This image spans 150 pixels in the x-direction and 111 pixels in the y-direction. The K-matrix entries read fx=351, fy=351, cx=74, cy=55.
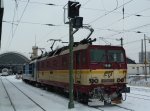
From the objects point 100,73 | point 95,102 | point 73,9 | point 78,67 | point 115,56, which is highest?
point 73,9

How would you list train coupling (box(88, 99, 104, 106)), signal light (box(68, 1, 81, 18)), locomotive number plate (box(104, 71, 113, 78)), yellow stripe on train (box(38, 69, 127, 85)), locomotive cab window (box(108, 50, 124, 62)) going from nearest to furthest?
signal light (box(68, 1, 81, 18)) < train coupling (box(88, 99, 104, 106)) < yellow stripe on train (box(38, 69, 127, 85)) < locomotive number plate (box(104, 71, 113, 78)) < locomotive cab window (box(108, 50, 124, 62))

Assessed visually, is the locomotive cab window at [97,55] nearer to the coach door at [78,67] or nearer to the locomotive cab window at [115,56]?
the locomotive cab window at [115,56]

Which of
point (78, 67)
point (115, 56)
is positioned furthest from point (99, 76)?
point (115, 56)

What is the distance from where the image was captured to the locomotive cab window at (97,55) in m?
17.8

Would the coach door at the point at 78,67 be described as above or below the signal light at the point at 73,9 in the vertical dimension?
below

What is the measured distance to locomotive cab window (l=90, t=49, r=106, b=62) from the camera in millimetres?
17778

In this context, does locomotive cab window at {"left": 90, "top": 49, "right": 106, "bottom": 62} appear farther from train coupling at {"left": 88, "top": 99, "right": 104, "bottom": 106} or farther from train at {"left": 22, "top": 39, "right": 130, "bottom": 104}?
train coupling at {"left": 88, "top": 99, "right": 104, "bottom": 106}

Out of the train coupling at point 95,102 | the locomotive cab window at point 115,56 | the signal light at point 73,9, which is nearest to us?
the signal light at point 73,9

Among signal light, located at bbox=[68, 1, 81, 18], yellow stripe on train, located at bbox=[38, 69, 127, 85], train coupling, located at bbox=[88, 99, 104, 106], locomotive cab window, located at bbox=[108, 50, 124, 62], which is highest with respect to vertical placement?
signal light, located at bbox=[68, 1, 81, 18]

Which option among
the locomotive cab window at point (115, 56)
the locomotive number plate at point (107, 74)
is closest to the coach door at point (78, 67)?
the locomotive number plate at point (107, 74)

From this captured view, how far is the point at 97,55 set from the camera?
18.0 m

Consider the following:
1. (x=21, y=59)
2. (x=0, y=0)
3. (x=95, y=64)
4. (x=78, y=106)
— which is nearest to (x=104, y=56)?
(x=95, y=64)

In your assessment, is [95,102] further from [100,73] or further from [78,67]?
[78,67]

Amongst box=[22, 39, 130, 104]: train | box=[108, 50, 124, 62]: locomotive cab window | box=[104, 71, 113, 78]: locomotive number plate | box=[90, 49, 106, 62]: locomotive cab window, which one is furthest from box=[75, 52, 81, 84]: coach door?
box=[108, 50, 124, 62]: locomotive cab window
